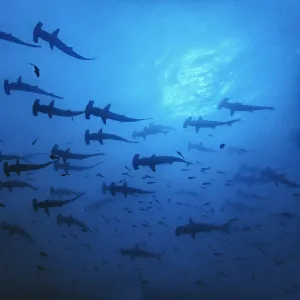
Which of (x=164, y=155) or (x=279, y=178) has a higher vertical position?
(x=164, y=155)

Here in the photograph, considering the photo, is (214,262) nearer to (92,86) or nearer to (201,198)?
(201,198)

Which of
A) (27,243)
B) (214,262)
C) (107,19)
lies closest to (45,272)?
(27,243)

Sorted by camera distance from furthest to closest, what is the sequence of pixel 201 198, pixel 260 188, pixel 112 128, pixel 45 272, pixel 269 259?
pixel 112 128, pixel 201 198, pixel 260 188, pixel 269 259, pixel 45 272

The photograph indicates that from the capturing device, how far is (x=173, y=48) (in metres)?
19.3

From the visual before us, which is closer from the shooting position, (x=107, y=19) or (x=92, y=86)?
(x=107, y=19)

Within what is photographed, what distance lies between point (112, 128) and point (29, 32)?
10.2m

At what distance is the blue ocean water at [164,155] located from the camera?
51.7 ft

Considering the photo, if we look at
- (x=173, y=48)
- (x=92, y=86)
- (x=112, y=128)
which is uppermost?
(x=173, y=48)

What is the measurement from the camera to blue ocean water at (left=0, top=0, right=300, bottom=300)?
621 inches

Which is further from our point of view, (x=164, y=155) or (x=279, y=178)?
(x=164, y=155)

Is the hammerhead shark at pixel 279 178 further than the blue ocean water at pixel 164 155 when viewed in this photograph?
No

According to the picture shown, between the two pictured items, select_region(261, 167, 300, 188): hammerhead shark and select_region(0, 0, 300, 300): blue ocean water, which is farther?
select_region(0, 0, 300, 300): blue ocean water

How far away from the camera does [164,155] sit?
63.4 ft

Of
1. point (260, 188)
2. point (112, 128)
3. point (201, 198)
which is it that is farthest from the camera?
point (112, 128)
